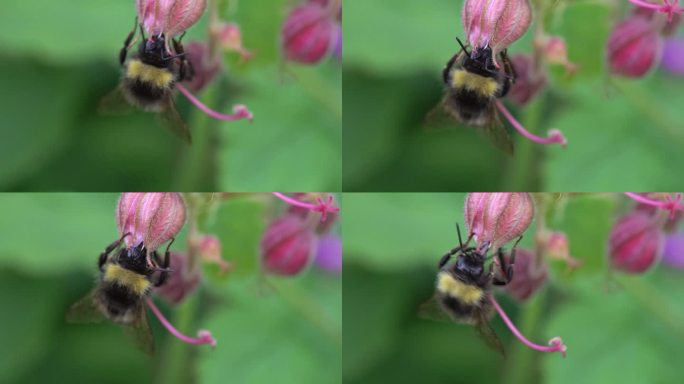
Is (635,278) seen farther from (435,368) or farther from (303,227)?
(303,227)

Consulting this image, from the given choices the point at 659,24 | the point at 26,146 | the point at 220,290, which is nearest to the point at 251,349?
the point at 220,290

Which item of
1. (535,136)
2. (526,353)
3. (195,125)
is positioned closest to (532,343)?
(526,353)

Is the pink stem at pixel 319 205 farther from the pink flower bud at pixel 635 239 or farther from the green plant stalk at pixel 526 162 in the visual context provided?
the pink flower bud at pixel 635 239

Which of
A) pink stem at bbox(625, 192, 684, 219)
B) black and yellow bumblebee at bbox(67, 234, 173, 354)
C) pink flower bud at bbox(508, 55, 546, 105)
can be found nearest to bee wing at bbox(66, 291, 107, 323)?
black and yellow bumblebee at bbox(67, 234, 173, 354)

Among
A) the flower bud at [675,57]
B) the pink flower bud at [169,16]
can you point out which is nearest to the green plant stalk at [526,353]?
the flower bud at [675,57]

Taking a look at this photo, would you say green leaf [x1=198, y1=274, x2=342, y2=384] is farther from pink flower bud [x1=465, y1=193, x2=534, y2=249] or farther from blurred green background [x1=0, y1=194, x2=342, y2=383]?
pink flower bud [x1=465, y1=193, x2=534, y2=249]

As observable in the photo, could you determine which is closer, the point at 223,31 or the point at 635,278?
the point at 223,31
